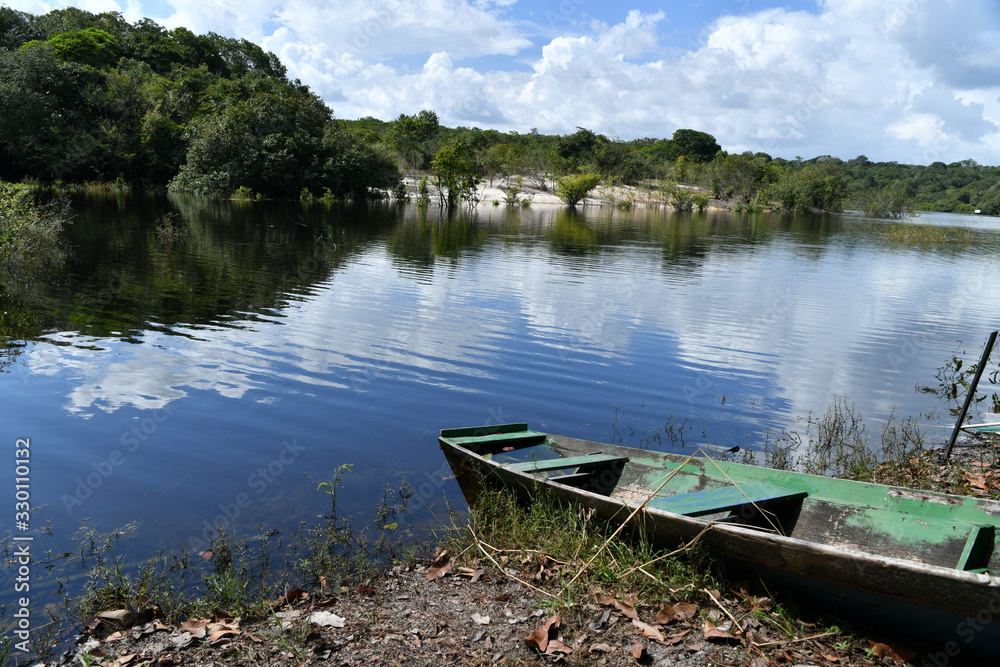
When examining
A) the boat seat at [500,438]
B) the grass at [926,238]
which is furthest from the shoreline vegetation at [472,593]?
the grass at [926,238]

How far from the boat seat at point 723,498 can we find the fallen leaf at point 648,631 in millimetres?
1082

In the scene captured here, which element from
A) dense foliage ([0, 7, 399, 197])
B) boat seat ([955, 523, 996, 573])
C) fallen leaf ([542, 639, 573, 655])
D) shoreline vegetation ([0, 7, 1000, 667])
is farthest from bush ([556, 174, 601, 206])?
fallen leaf ([542, 639, 573, 655])

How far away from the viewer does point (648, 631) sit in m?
4.90

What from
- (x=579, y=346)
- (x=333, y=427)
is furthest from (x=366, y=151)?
(x=333, y=427)

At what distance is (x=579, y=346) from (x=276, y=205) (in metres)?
47.6

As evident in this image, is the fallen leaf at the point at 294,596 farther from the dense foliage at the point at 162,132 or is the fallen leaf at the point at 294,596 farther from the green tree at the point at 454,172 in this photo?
the dense foliage at the point at 162,132

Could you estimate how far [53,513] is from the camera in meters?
6.86

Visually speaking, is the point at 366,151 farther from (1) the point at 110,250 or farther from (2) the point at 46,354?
(2) the point at 46,354

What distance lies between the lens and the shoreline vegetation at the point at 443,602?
469 centimetres

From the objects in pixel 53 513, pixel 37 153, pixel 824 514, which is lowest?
pixel 53 513

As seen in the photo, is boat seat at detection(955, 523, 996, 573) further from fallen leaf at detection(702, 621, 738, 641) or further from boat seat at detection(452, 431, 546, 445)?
boat seat at detection(452, 431, 546, 445)

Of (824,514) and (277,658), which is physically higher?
(824,514)

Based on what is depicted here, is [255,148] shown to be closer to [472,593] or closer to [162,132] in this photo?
[162,132]

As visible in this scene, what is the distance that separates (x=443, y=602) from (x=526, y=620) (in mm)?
770
